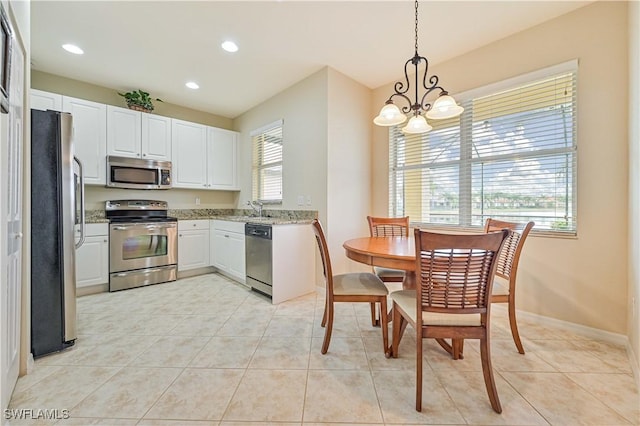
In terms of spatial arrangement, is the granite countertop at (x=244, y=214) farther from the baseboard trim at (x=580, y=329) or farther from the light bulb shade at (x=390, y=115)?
the baseboard trim at (x=580, y=329)

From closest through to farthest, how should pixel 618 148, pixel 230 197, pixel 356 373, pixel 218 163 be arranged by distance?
pixel 356 373 < pixel 618 148 < pixel 218 163 < pixel 230 197

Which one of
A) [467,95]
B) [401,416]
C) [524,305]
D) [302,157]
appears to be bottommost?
[401,416]

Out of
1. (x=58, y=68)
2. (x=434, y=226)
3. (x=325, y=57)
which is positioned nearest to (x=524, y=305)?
(x=434, y=226)

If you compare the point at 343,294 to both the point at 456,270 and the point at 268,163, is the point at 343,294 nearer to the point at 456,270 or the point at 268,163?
the point at 456,270

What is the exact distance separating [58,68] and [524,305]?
5.87 metres

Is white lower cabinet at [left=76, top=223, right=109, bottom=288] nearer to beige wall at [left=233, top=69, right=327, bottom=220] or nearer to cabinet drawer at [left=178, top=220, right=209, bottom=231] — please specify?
cabinet drawer at [left=178, top=220, right=209, bottom=231]

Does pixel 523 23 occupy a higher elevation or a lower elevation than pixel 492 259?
higher

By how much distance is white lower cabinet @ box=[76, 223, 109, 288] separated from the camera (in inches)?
123

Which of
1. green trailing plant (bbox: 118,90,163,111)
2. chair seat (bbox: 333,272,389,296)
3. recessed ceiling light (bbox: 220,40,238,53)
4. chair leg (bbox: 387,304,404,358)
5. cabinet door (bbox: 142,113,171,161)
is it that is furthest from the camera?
cabinet door (bbox: 142,113,171,161)

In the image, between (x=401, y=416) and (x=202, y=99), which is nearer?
(x=401, y=416)

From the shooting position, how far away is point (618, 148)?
80.1 inches

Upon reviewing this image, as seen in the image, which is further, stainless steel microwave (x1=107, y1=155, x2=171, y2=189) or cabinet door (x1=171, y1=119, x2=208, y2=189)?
cabinet door (x1=171, y1=119, x2=208, y2=189)

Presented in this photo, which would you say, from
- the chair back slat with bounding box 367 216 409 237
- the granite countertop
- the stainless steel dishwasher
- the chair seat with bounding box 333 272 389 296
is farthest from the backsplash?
the chair seat with bounding box 333 272 389 296

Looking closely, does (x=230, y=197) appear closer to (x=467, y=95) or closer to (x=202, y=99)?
(x=202, y=99)
